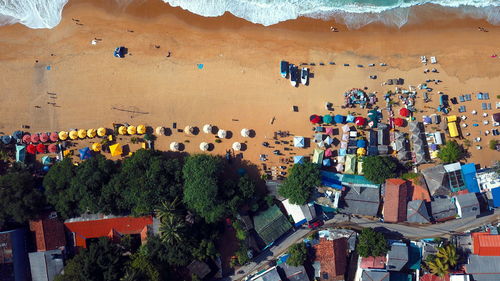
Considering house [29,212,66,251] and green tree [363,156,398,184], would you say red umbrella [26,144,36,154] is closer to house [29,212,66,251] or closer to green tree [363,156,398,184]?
house [29,212,66,251]

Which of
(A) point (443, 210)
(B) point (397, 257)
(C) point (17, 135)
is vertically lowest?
(B) point (397, 257)

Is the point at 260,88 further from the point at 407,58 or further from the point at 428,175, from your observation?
the point at 428,175

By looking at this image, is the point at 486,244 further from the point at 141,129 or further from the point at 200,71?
the point at 141,129

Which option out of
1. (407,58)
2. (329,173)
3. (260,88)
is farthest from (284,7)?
(329,173)

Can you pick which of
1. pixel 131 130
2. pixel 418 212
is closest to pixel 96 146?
pixel 131 130

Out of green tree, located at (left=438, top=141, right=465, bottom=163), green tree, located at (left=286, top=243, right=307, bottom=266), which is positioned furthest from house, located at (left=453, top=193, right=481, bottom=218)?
green tree, located at (left=286, top=243, right=307, bottom=266)

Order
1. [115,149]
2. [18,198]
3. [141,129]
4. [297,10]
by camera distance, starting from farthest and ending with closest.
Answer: [297,10] < [115,149] < [141,129] < [18,198]
